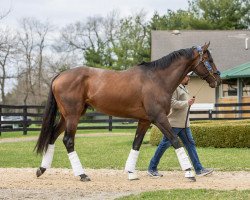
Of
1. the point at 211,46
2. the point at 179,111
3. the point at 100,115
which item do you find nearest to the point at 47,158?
the point at 179,111

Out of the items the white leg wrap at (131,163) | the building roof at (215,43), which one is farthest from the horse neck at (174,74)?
the building roof at (215,43)

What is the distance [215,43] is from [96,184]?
3255cm

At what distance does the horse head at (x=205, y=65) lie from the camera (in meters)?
9.08

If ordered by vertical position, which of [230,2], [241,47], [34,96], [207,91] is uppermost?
[230,2]

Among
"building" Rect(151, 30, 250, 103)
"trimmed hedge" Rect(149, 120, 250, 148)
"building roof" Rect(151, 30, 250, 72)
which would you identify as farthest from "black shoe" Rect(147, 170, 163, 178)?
"building roof" Rect(151, 30, 250, 72)

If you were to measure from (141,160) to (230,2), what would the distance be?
44.9m

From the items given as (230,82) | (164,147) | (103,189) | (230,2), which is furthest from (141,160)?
(230,2)

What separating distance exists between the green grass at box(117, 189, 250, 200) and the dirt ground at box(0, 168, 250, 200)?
46 cm

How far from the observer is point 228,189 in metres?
7.66

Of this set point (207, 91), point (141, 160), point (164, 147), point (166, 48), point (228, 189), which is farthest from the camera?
point (166, 48)

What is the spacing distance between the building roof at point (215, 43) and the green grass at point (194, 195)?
30540mm

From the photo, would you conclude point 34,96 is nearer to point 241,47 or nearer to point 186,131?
point 241,47

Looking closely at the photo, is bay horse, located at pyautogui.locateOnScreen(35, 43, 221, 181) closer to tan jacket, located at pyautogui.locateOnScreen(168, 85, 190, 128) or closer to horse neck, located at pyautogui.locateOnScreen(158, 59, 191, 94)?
horse neck, located at pyautogui.locateOnScreen(158, 59, 191, 94)

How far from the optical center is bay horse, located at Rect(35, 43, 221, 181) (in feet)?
28.8
